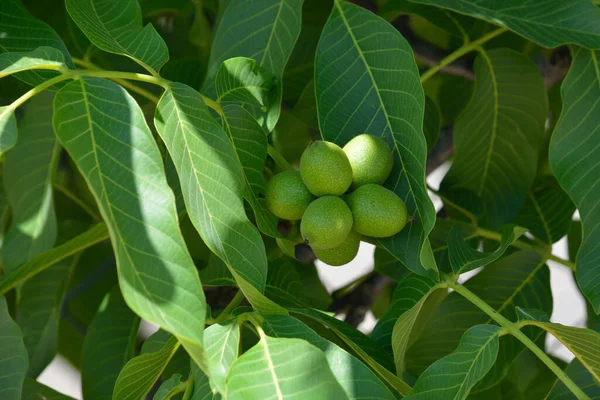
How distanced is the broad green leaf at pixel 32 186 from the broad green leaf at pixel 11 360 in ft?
0.62

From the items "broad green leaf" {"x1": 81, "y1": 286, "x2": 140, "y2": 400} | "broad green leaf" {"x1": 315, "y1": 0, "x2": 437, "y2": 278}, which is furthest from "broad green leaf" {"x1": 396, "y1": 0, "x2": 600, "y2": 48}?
"broad green leaf" {"x1": 81, "y1": 286, "x2": 140, "y2": 400}

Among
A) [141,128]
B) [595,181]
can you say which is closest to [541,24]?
[595,181]

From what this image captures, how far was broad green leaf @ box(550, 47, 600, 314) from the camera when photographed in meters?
0.95

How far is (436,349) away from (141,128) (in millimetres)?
581

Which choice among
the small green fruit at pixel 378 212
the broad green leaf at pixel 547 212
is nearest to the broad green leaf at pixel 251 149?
the small green fruit at pixel 378 212

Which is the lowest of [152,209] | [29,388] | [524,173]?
[29,388]

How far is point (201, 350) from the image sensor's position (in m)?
0.63

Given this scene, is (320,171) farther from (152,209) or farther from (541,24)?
(541,24)

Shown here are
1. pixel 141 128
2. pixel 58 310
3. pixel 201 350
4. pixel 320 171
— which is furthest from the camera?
pixel 58 310

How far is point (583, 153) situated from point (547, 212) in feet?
1.12

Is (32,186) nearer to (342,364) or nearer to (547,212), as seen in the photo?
(342,364)

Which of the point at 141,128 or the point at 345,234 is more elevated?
the point at 141,128

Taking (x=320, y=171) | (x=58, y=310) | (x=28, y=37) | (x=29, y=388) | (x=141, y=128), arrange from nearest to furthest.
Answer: (x=141, y=128)
(x=320, y=171)
(x=28, y=37)
(x=29, y=388)
(x=58, y=310)

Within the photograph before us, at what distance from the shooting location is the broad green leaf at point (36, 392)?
1101 millimetres
